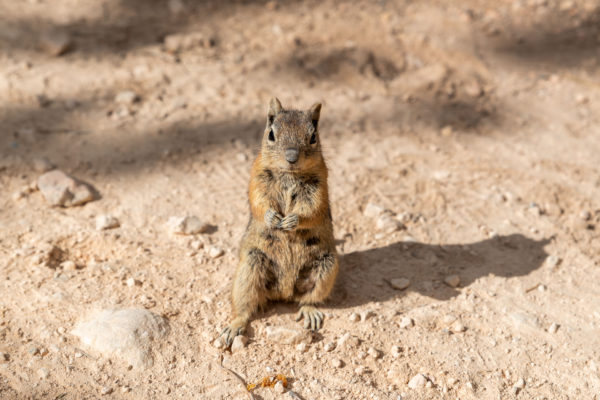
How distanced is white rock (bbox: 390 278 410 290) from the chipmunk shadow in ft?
0.08

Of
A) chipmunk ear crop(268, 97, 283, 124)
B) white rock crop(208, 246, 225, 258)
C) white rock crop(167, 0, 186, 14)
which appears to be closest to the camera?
chipmunk ear crop(268, 97, 283, 124)

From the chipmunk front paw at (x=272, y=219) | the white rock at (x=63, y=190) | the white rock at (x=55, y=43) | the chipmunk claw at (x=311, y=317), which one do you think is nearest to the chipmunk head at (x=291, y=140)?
the chipmunk front paw at (x=272, y=219)

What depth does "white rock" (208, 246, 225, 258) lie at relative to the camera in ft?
14.1

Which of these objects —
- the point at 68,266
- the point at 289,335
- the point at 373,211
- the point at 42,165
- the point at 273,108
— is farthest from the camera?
the point at 42,165

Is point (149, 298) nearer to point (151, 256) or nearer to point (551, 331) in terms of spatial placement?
point (151, 256)

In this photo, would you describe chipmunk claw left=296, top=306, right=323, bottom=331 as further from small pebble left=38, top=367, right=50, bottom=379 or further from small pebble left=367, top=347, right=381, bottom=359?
small pebble left=38, top=367, right=50, bottom=379

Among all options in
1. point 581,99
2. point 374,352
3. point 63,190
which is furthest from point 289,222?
point 581,99

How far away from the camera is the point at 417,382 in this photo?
11.1 ft

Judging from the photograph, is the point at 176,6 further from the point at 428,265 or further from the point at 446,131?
the point at 428,265

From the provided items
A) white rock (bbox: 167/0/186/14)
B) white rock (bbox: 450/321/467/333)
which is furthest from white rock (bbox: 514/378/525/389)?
white rock (bbox: 167/0/186/14)

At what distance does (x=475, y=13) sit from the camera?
24.5ft

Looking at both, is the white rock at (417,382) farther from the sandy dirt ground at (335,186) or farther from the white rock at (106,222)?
the white rock at (106,222)

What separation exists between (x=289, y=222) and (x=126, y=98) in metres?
3.20

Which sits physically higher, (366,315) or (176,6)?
(176,6)
